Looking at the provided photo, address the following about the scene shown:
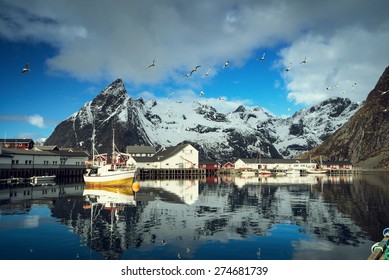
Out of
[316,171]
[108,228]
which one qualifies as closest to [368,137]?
[316,171]

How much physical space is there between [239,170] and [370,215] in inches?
4357

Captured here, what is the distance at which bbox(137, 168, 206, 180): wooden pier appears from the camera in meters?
106

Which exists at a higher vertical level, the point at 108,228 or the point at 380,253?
the point at 380,253

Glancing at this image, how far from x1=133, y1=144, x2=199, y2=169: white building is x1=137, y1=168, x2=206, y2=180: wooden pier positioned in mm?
3047

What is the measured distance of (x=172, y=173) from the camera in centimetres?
11200

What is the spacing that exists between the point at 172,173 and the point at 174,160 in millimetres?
6706

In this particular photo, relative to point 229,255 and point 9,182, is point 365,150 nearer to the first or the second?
point 9,182

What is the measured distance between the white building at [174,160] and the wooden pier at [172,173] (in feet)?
10.00

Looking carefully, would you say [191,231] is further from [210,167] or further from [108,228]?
[210,167]

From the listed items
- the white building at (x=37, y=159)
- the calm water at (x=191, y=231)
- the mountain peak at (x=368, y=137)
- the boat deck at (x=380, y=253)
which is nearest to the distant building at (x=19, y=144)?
the white building at (x=37, y=159)

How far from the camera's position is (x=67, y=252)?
16047 mm

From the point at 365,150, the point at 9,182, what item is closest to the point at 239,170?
the point at 365,150

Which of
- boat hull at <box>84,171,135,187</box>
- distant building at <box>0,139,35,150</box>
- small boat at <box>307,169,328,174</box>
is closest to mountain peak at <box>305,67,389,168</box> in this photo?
small boat at <box>307,169,328,174</box>
